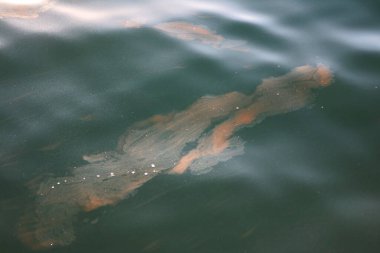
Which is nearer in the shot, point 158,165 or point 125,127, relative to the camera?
point 158,165

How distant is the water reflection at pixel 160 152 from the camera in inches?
48.3

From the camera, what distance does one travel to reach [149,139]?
1.49 metres

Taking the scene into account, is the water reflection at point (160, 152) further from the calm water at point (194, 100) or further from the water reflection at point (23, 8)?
the water reflection at point (23, 8)

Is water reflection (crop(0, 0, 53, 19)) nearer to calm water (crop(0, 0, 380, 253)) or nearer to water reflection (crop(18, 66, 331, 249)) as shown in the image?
calm water (crop(0, 0, 380, 253))

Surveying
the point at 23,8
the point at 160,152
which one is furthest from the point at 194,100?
the point at 23,8

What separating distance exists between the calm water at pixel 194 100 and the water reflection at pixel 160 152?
39mm

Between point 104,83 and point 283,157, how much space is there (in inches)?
37.5

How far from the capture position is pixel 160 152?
4.75 feet

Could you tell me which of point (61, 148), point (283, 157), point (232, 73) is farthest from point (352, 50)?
point (61, 148)

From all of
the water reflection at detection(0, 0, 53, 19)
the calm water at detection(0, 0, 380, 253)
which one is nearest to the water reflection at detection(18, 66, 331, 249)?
the calm water at detection(0, 0, 380, 253)

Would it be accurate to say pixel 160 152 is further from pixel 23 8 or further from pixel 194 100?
pixel 23 8

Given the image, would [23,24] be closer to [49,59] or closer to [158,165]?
[49,59]

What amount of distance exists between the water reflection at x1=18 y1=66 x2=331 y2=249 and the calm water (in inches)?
1.5

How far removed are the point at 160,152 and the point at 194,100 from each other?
1.17 feet
